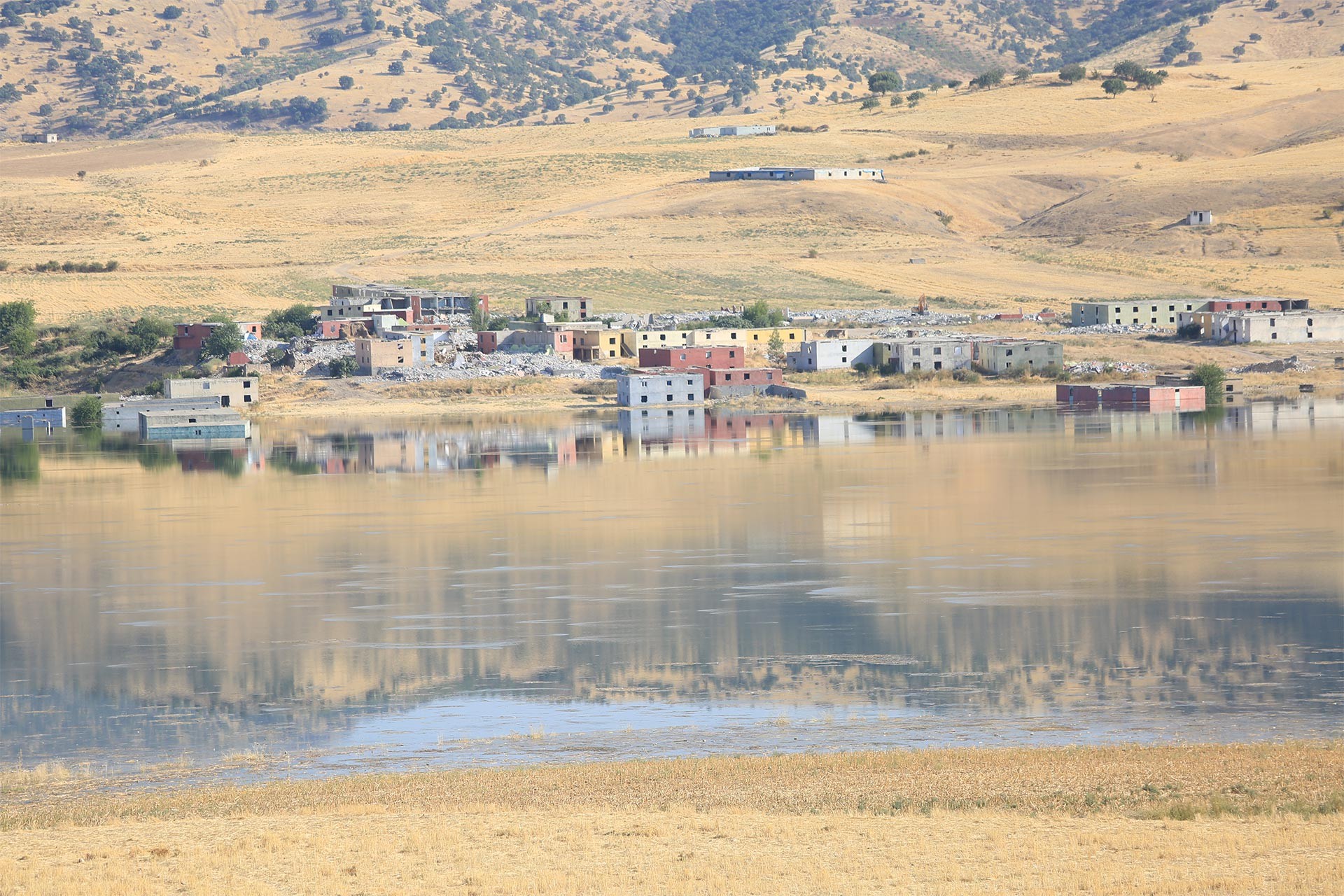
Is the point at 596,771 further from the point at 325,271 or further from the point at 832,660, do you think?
the point at 325,271

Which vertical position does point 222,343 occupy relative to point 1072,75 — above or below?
below

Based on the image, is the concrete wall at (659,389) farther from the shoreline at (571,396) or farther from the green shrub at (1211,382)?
the green shrub at (1211,382)

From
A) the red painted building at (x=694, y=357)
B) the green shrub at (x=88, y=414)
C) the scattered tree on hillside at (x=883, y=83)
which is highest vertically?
the scattered tree on hillside at (x=883, y=83)

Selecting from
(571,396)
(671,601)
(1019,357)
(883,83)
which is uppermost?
(883,83)

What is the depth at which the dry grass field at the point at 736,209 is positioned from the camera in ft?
329

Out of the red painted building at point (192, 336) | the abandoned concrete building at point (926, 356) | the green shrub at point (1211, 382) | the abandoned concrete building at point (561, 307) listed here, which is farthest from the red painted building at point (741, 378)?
the red painted building at point (192, 336)

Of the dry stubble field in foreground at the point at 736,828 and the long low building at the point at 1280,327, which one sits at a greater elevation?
the long low building at the point at 1280,327

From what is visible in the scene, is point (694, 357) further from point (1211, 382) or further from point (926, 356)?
point (1211, 382)

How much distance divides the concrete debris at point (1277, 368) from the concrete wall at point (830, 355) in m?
14.6

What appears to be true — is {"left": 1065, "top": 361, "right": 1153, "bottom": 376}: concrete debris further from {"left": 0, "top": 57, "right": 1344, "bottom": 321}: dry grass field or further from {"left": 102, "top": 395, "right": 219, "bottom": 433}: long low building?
{"left": 102, "top": 395, "right": 219, "bottom": 433}: long low building

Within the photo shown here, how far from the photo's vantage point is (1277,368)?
250ft

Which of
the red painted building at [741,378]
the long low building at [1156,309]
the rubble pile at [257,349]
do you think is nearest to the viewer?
the red painted building at [741,378]

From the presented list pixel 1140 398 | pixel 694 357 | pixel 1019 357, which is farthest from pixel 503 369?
pixel 1140 398

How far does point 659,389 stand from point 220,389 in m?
17.1
